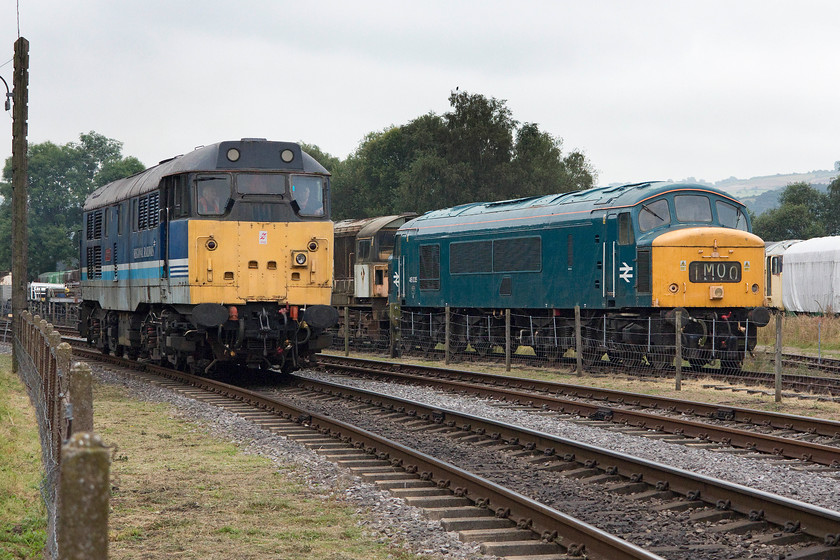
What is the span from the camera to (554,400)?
575 inches

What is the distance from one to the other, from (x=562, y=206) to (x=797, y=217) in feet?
182

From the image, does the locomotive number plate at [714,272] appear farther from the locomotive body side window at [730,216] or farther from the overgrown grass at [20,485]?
the overgrown grass at [20,485]

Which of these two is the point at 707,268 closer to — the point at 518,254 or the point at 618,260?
the point at 618,260

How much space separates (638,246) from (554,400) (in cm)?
601

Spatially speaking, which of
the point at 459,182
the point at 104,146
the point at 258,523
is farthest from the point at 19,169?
the point at 104,146

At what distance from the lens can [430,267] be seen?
86.7 ft

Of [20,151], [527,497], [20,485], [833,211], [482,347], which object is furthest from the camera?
[833,211]

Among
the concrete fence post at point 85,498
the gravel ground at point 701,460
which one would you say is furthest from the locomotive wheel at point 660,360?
the concrete fence post at point 85,498

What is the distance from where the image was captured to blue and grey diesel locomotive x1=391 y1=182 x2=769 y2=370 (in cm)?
1961

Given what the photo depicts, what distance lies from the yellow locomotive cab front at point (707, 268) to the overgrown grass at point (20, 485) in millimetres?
11495

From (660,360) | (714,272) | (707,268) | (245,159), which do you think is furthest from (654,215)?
(245,159)

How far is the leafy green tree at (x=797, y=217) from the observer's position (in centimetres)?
7188

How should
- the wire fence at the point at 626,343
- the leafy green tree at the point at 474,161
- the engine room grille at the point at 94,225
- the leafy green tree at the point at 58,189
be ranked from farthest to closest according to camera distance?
the leafy green tree at the point at 58,189 < the leafy green tree at the point at 474,161 < the engine room grille at the point at 94,225 < the wire fence at the point at 626,343

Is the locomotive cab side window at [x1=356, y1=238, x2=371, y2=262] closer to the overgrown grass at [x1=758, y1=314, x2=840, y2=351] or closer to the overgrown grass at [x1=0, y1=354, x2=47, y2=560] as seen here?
the overgrown grass at [x1=758, y1=314, x2=840, y2=351]
